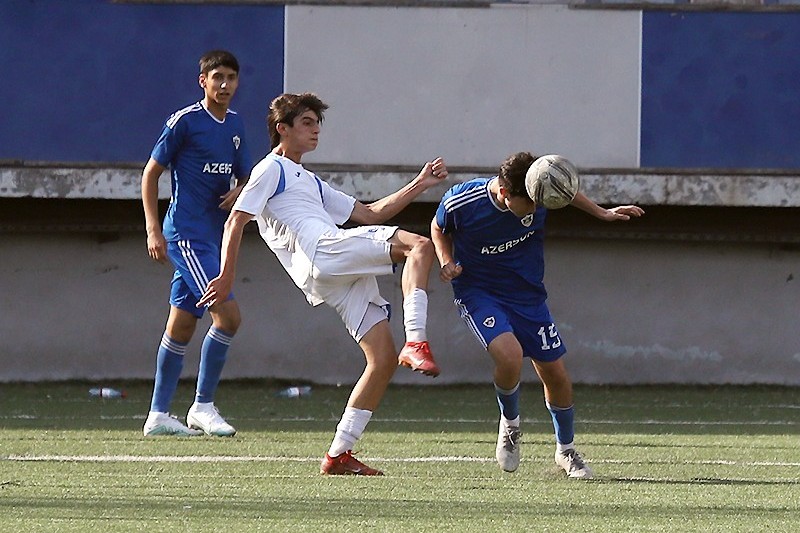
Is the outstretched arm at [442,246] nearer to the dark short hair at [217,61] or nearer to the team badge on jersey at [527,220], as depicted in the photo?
the team badge on jersey at [527,220]

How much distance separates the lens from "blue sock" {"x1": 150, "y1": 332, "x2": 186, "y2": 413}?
952cm

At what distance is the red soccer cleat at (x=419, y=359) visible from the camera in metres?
6.46

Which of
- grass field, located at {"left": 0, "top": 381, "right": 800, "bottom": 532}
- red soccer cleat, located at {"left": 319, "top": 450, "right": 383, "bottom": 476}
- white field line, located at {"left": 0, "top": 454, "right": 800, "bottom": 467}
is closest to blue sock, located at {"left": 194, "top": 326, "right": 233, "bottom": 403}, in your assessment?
grass field, located at {"left": 0, "top": 381, "right": 800, "bottom": 532}

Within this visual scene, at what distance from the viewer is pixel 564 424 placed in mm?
7660

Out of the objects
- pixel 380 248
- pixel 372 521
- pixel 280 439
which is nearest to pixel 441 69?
pixel 280 439

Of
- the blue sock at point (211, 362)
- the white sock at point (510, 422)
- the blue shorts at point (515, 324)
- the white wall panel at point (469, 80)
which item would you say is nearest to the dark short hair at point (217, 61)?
the blue sock at point (211, 362)

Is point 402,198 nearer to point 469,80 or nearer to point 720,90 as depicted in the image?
point 469,80

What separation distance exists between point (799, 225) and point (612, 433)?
427cm

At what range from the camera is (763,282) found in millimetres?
13516

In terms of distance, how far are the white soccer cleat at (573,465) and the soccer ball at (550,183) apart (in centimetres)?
→ 116

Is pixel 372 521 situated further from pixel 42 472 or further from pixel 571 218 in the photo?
pixel 571 218

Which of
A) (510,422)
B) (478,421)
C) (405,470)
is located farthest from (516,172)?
(478,421)

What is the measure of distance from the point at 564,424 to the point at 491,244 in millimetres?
907

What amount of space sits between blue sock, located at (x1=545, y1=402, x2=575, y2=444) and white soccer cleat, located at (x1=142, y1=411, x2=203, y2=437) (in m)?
2.45
